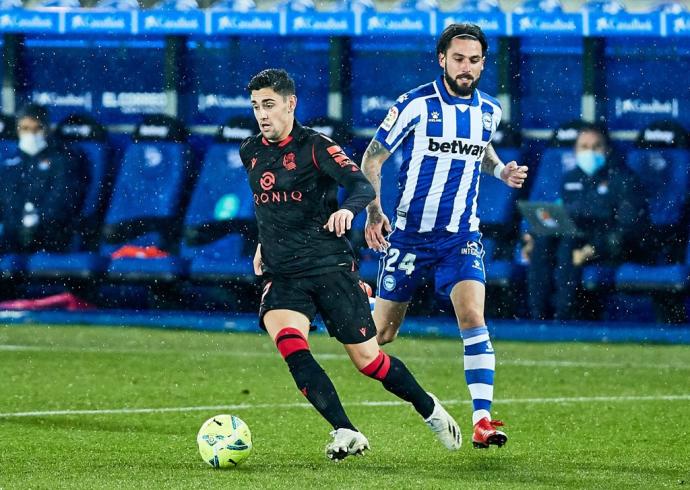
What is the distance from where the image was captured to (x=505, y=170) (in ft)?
24.2

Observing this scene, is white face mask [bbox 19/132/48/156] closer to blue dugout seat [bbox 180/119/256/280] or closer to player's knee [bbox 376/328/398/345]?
blue dugout seat [bbox 180/119/256/280]

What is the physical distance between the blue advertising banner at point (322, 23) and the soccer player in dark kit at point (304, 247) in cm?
862

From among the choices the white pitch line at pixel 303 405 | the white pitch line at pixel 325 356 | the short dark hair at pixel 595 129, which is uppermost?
the short dark hair at pixel 595 129

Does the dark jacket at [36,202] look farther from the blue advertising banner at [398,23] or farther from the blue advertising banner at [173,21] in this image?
the blue advertising banner at [398,23]

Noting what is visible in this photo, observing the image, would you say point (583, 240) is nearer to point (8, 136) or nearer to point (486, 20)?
point (486, 20)

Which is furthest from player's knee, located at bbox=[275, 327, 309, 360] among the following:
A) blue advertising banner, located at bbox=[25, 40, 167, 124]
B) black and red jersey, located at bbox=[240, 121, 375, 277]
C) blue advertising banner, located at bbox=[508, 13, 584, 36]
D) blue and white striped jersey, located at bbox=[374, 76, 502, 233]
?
blue advertising banner, located at bbox=[25, 40, 167, 124]

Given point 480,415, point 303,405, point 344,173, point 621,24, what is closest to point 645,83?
point 621,24

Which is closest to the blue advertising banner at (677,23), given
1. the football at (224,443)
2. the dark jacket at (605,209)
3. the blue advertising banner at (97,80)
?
the dark jacket at (605,209)

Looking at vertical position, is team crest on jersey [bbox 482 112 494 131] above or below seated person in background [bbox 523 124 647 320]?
above

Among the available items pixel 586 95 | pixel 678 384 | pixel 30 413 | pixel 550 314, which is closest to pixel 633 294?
pixel 550 314

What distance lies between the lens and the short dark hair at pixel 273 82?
642 centimetres

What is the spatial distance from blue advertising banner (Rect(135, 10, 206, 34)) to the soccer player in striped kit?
8.55 meters

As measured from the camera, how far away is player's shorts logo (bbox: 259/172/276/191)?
655 cm

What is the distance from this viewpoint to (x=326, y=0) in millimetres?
15844
